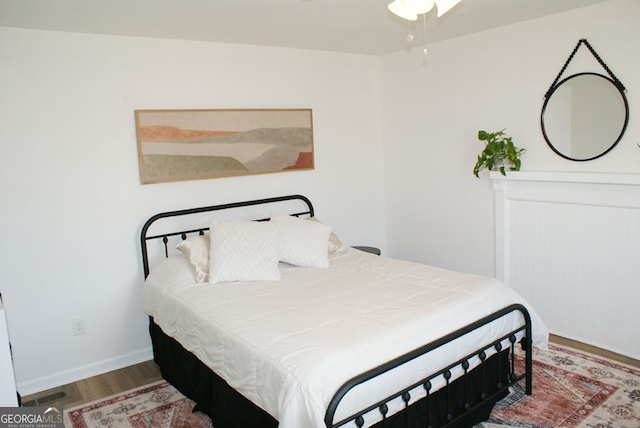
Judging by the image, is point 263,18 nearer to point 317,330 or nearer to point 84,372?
point 317,330

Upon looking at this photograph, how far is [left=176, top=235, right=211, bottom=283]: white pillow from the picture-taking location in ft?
10.4

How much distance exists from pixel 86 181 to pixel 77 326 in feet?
3.20

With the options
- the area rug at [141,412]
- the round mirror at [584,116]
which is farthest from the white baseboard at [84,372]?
the round mirror at [584,116]

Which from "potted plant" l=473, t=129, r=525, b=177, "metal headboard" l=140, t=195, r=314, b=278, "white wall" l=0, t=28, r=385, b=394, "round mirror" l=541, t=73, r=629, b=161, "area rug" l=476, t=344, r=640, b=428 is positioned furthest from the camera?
"potted plant" l=473, t=129, r=525, b=177

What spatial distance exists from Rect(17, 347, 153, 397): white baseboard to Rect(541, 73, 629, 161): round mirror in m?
3.29

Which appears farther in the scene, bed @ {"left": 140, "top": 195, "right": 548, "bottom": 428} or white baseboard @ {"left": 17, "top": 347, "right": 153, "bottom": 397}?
white baseboard @ {"left": 17, "top": 347, "right": 153, "bottom": 397}

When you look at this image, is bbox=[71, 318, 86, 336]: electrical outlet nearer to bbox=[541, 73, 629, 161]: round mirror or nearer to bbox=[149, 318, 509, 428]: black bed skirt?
bbox=[149, 318, 509, 428]: black bed skirt

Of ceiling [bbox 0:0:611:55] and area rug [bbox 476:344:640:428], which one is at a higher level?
ceiling [bbox 0:0:611:55]

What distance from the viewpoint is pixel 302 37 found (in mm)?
3736

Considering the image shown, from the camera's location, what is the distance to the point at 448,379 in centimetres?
230

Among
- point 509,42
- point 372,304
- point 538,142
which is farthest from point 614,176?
point 372,304

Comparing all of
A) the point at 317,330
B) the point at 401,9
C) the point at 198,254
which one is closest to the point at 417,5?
the point at 401,9

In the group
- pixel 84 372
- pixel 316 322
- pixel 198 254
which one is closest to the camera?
pixel 316 322

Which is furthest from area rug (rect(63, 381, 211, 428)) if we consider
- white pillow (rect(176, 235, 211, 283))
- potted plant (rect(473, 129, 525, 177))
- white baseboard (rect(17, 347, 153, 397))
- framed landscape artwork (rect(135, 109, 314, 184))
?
potted plant (rect(473, 129, 525, 177))
